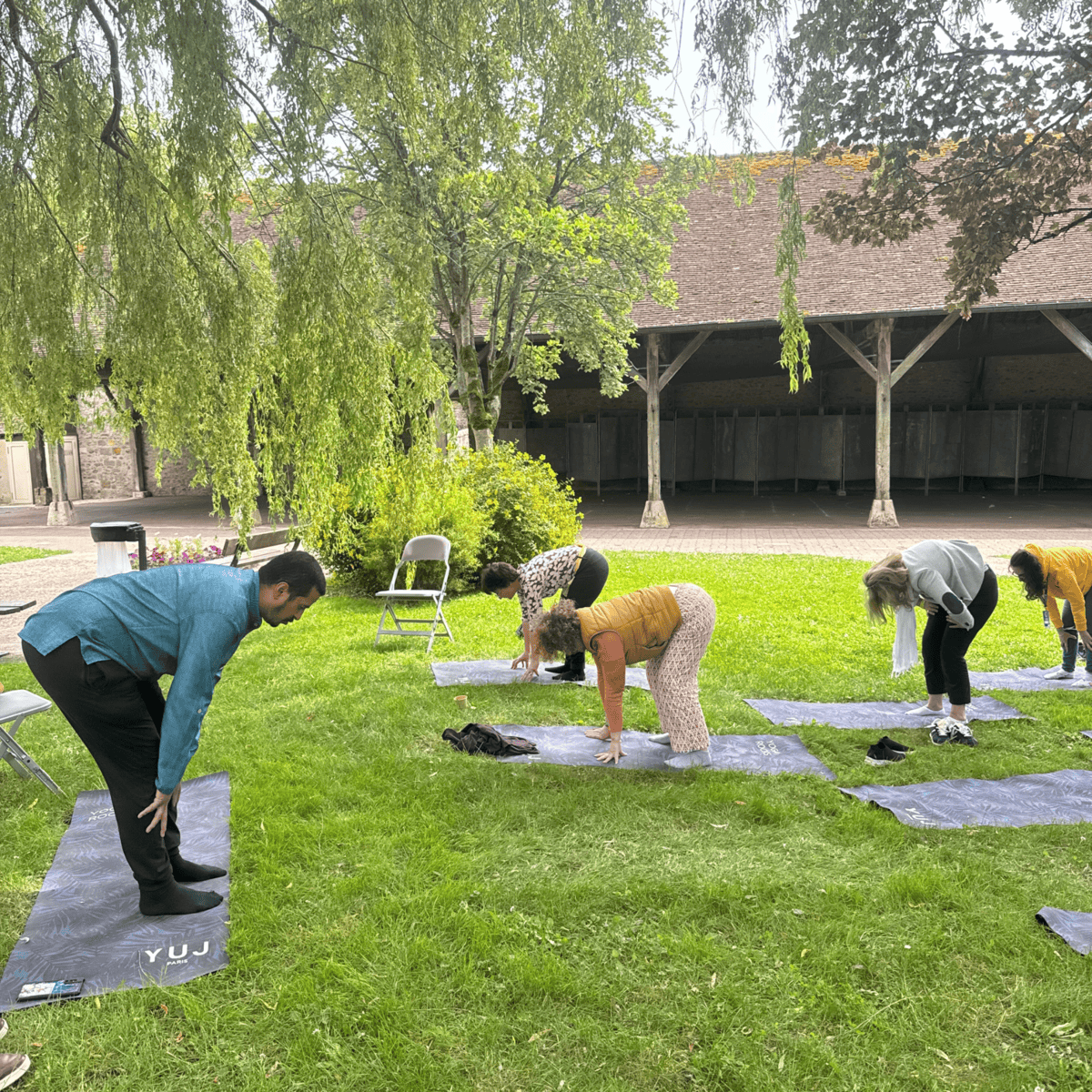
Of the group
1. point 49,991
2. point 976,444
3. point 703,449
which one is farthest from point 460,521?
point 976,444

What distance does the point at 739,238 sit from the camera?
18.2 m

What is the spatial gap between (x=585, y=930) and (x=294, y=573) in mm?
1675

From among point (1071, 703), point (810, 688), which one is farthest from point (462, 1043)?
point (1071, 703)

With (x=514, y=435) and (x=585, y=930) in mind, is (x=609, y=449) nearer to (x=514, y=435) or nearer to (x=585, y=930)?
(x=514, y=435)

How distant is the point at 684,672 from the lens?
4.64m

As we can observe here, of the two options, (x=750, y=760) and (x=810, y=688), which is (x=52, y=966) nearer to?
(x=750, y=760)

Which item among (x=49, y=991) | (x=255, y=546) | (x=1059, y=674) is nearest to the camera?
(x=49, y=991)

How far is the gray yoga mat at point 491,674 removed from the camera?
6.35m

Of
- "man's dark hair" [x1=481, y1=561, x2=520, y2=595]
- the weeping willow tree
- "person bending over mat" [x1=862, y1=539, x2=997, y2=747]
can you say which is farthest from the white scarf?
the weeping willow tree

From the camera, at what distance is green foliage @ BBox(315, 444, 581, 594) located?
30.9 feet

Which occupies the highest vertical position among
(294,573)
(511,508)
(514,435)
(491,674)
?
(514,435)

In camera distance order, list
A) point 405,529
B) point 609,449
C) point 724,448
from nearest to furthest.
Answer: point 405,529
point 724,448
point 609,449

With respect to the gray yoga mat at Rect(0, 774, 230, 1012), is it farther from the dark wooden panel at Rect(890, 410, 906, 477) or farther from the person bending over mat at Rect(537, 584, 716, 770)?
the dark wooden panel at Rect(890, 410, 906, 477)

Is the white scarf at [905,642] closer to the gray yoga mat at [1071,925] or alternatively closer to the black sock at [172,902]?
the gray yoga mat at [1071,925]
